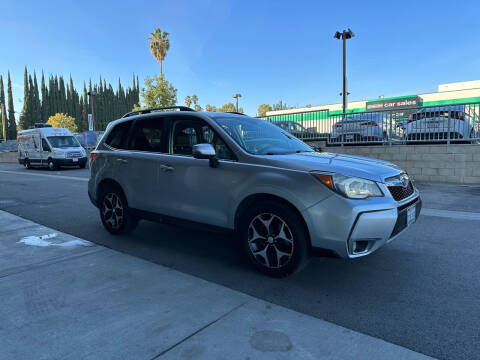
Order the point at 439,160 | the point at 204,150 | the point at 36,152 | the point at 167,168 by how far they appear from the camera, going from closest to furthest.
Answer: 1. the point at 204,150
2. the point at 167,168
3. the point at 439,160
4. the point at 36,152

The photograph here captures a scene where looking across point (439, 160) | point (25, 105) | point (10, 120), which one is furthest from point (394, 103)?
point (10, 120)

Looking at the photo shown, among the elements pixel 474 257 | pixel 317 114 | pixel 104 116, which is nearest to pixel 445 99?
pixel 317 114

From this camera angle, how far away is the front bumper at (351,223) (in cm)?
288

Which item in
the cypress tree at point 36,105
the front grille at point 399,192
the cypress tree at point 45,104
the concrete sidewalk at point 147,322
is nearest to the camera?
the concrete sidewalk at point 147,322

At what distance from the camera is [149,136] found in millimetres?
4496

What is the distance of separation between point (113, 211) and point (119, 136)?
1.10 m

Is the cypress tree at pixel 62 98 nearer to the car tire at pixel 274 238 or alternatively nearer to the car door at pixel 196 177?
the car door at pixel 196 177

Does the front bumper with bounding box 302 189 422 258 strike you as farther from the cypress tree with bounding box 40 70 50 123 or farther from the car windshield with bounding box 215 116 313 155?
the cypress tree with bounding box 40 70 50 123

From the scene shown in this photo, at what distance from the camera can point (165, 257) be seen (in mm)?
4074

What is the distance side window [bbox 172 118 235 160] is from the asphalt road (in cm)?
126

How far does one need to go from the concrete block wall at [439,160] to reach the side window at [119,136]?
9.17 metres

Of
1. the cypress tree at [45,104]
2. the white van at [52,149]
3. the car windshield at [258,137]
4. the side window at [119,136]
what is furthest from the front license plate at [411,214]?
the cypress tree at [45,104]

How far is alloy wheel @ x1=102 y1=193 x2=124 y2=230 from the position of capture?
4871 mm

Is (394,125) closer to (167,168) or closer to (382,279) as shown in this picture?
(382,279)
